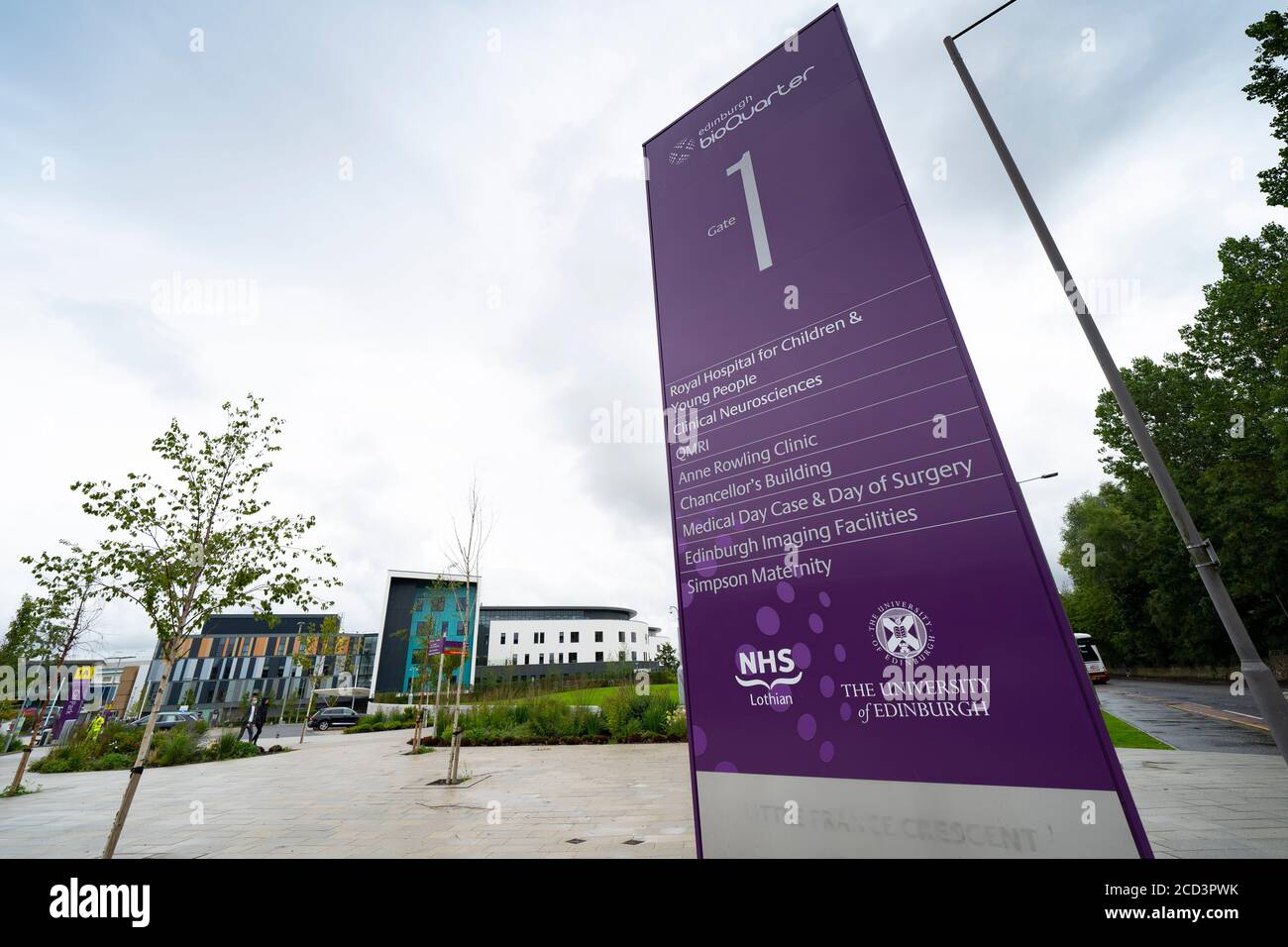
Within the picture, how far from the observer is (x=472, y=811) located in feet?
28.3

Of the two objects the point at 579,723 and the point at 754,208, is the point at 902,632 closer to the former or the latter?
the point at 754,208

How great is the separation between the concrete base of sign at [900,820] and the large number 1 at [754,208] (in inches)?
170

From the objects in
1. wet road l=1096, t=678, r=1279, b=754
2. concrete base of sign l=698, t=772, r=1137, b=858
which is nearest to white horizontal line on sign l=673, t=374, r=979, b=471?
concrete base of sign l=698, t=772, r=1137, b=858

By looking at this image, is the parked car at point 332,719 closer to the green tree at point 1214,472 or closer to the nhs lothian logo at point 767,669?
the nhs lothian logo at point 767,669

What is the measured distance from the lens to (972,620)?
129 inches

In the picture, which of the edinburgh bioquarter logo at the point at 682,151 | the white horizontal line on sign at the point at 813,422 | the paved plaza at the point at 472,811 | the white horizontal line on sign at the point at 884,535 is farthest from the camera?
the paved plaza at the point at 472,811

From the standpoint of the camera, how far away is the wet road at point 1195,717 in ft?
41.5

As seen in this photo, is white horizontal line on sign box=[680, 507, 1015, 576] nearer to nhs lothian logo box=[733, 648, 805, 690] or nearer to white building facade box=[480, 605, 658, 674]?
nhs lothian logo box=[733, 648, 805, 690]

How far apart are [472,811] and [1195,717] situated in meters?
22.7

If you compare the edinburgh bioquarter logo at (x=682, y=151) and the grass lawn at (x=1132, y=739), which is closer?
the edinburgh bioquarter logo at (x=682, y=151)

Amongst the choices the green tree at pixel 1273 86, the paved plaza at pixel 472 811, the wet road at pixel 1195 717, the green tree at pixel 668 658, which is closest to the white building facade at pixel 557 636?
the green tree at pixel 668 658

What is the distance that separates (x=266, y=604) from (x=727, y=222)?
8724 mm

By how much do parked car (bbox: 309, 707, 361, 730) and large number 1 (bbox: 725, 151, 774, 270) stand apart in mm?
39390
